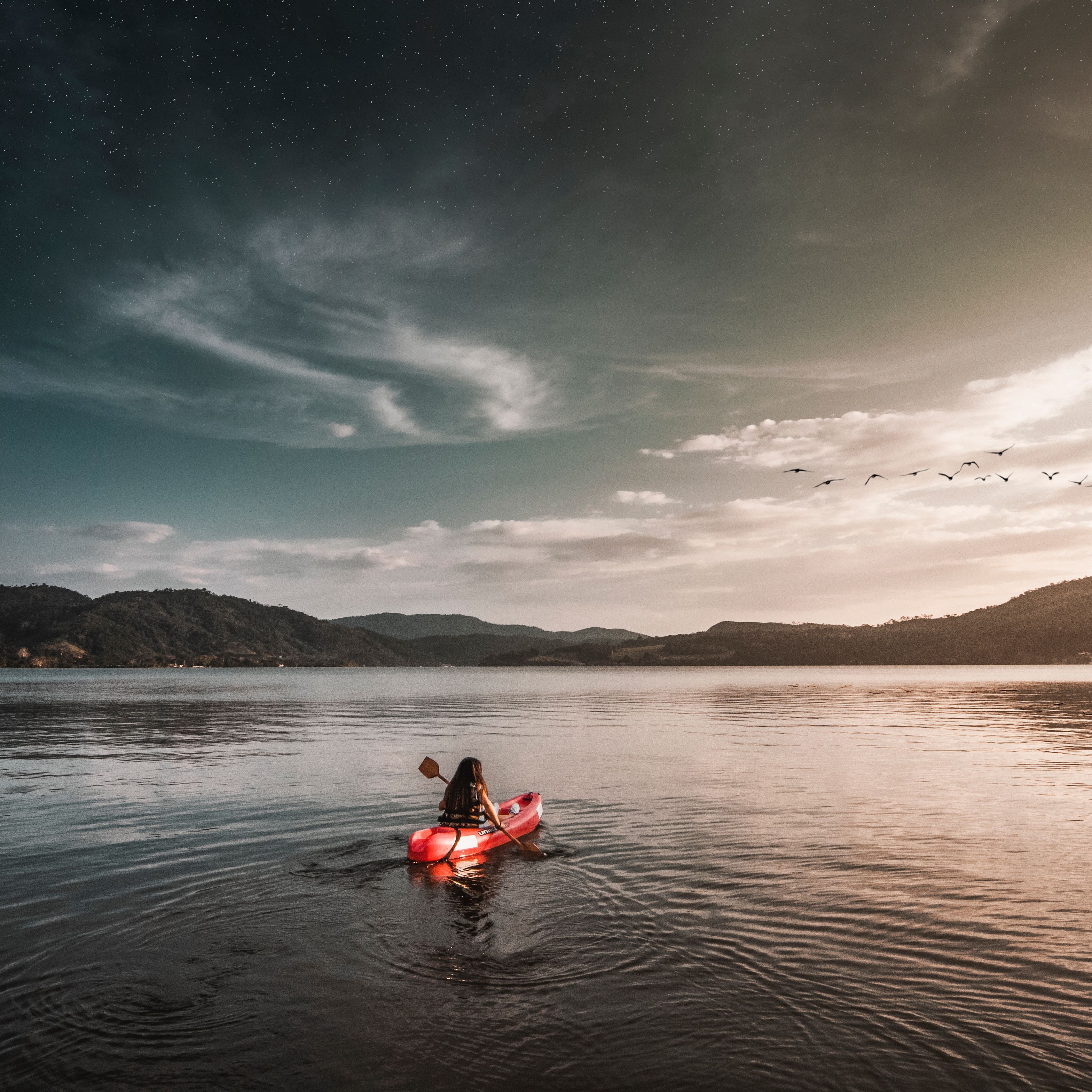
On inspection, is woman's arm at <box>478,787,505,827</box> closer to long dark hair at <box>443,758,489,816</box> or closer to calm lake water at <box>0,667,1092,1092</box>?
long dark hair at <box>443,758,489,816</box>

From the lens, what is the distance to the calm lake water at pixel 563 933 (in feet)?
29.8

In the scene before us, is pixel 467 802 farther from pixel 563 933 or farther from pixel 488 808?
pixel 563 933

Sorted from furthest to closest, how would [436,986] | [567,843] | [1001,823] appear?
[1001,823]
[567,843]
[436,986]

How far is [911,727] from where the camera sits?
183ft

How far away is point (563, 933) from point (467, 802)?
6305 millimetres

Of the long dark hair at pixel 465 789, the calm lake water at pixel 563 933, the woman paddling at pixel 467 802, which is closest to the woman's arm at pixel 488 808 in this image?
the woman paddling at pixel 467 802

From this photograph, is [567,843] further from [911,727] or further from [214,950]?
[911,727]

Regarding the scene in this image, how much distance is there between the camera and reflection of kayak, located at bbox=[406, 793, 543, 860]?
719 inches

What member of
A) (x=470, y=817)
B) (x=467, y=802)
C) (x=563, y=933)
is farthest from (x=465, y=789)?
(x=563, y=933)

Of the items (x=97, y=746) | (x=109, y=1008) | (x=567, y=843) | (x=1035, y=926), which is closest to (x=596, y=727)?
(x=97, y=746)

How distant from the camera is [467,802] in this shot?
1931 cm

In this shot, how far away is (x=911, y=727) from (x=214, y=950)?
5508 cm

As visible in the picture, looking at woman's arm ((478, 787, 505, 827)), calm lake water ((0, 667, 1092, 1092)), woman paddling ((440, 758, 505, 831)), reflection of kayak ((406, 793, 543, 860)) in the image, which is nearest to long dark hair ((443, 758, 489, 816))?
woman paddling ((440, 758, 505, 831))

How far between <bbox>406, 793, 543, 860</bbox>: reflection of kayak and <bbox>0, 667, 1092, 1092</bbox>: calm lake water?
54cm
